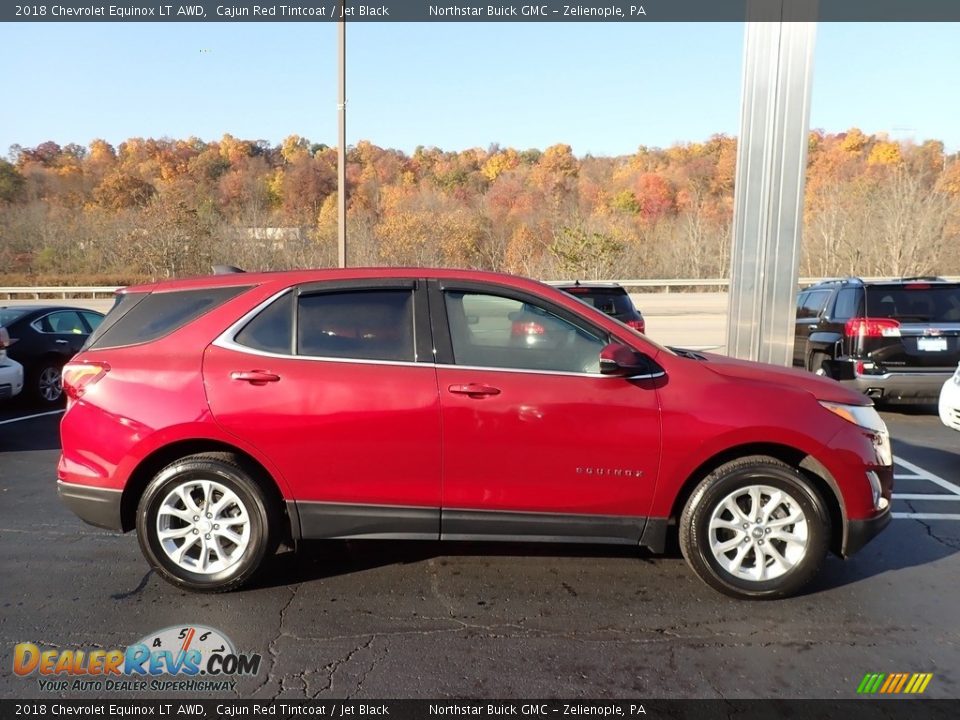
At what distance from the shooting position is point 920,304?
8570mm

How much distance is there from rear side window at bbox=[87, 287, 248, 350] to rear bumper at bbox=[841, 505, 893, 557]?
3.65m

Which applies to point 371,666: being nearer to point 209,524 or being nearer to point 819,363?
point 209,524

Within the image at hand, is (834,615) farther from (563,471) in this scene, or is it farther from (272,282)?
(272,282)

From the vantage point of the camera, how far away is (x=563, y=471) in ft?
12.0

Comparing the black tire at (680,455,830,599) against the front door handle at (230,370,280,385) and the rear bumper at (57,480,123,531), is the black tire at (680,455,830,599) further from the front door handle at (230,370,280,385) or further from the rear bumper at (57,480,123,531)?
the rear bumper at (57,480,123,531)

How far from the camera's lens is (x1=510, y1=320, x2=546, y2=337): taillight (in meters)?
3.81

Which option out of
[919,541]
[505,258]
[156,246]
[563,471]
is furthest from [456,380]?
[505,258]

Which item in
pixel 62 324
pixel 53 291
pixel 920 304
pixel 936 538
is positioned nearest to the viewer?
pixel 936 538

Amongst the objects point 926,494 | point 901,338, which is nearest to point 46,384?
point 926,494

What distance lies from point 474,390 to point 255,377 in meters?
1.20

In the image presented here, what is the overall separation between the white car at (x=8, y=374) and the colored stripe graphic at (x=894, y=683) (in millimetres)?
9138

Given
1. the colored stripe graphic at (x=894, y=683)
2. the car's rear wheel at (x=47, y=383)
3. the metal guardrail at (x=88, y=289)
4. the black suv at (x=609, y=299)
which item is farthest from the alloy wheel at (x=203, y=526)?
the metal guardrail at (x=88, y=289)
